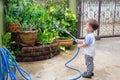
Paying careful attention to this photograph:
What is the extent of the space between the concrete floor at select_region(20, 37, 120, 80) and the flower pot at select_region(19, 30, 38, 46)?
47 centimetres

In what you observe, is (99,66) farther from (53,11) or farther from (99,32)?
(99,32)

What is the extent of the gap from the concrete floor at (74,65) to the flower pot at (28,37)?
47 centimetres

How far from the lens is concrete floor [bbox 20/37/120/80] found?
4.69 meters

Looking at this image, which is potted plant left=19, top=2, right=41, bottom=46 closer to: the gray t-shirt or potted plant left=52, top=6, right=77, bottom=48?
potted plant left=52, top=6, right=77, bottom=48

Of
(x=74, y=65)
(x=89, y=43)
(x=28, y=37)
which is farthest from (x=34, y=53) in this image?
(x=89, y=43)

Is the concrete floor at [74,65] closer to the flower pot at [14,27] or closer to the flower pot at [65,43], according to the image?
the flower pot at [65,43]

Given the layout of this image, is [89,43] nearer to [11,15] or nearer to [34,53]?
[34,53]

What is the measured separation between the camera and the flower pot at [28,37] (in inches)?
223

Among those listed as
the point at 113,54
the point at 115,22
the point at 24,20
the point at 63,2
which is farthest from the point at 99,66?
the point at 115,22

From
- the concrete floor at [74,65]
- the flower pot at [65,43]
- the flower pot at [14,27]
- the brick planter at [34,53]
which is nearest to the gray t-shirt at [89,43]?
the concrete floor at [74,65]

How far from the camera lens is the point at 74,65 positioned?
538 cm

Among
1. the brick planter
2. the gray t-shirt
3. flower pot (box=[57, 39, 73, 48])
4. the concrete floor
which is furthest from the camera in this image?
flower pot (box=[57, 39, 73, 48])

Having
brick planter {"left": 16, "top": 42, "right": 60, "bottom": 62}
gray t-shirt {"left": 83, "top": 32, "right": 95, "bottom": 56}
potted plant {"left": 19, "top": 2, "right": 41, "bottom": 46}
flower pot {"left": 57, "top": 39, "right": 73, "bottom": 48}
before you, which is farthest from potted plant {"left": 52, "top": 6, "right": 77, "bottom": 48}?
gray t-shirt {"left": 83, "top": 32, "right": 95, "bottom": 56}

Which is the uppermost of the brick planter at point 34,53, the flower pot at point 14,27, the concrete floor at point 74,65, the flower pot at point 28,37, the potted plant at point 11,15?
the potted plant at point 11,15
